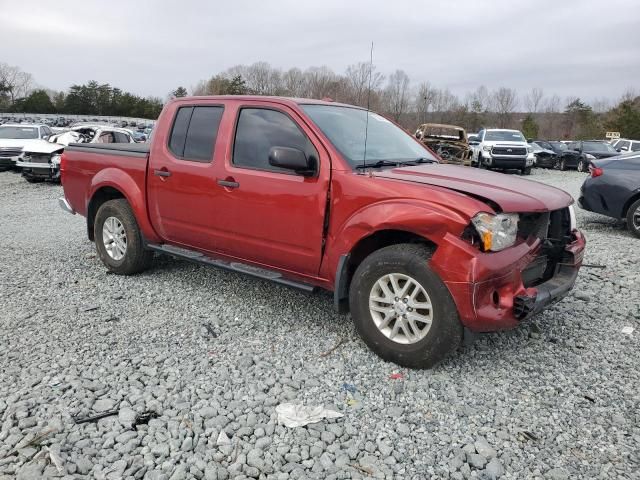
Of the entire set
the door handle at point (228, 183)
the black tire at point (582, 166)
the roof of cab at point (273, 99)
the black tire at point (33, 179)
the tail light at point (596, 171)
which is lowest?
the black tire at point (33, 179)

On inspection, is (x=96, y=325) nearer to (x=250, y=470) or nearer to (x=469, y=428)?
(x=250, y=470)

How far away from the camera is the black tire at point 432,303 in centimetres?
330

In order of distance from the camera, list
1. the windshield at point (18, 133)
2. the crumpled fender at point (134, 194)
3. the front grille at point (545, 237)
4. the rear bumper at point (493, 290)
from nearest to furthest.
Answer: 1. the rear bumper at point (493, 290)
2. the front grille at point (545, 237)
3. the crumpled fender at point (134, 194)
4. the windshield at point (18, 133)

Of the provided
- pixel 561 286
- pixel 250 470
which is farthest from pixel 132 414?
pixel 561 286

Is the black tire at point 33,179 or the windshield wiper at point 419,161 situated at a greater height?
the windshield wiper at point 419,161

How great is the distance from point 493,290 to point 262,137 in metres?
2.22

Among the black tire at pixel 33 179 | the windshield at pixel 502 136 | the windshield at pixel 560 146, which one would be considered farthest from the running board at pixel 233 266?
the windshield at pixel 560 146

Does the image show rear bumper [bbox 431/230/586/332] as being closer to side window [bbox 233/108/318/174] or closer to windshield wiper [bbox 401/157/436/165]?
windshield wiper [bbox 401/157/436/165]

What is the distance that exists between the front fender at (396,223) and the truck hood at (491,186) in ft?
0.77

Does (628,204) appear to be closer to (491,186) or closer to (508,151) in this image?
(491,186)

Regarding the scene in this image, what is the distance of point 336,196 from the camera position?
12.3ft

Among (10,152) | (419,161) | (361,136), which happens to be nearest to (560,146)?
(10,152)

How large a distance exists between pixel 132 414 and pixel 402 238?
2.08 meters

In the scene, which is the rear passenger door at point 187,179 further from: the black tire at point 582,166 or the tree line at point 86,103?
the tree line at point 86,103
